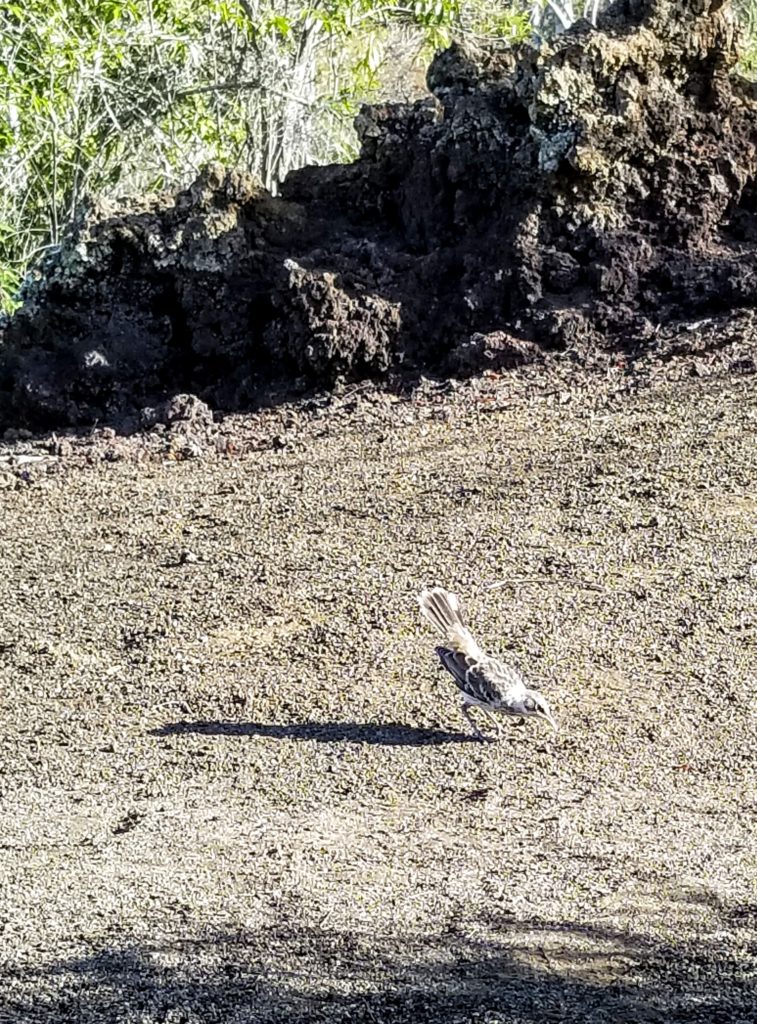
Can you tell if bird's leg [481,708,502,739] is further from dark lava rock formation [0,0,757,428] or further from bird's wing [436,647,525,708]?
dark lava rock formation [0,0,757,428]

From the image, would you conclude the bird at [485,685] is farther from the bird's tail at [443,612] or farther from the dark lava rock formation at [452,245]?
the dark lava rock formation at [452,245]

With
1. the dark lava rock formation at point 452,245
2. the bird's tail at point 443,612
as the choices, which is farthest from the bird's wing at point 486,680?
the dark lava rock formation at point 452,245

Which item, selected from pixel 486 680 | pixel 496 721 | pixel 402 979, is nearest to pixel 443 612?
pixel 496 721

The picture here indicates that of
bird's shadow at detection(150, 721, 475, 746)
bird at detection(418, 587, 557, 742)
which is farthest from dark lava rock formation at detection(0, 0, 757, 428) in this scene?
bird's shadow at detection(150, 721, 475, 746)

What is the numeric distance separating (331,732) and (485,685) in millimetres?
614

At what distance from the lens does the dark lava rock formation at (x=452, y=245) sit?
9.15 metres

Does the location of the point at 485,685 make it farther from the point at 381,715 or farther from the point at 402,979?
the point at 402,979

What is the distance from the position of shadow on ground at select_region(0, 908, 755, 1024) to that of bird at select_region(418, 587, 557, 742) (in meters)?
1.40

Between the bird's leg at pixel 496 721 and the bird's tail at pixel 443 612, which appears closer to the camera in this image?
the bird's leg at pixel 496 721

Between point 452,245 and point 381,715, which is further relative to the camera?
point 452,245

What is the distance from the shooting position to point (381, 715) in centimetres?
557

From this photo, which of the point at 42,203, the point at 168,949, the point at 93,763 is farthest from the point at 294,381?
the point at 42,203

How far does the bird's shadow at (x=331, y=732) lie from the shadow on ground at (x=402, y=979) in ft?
5.07

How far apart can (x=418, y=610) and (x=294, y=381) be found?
3.29 meters
